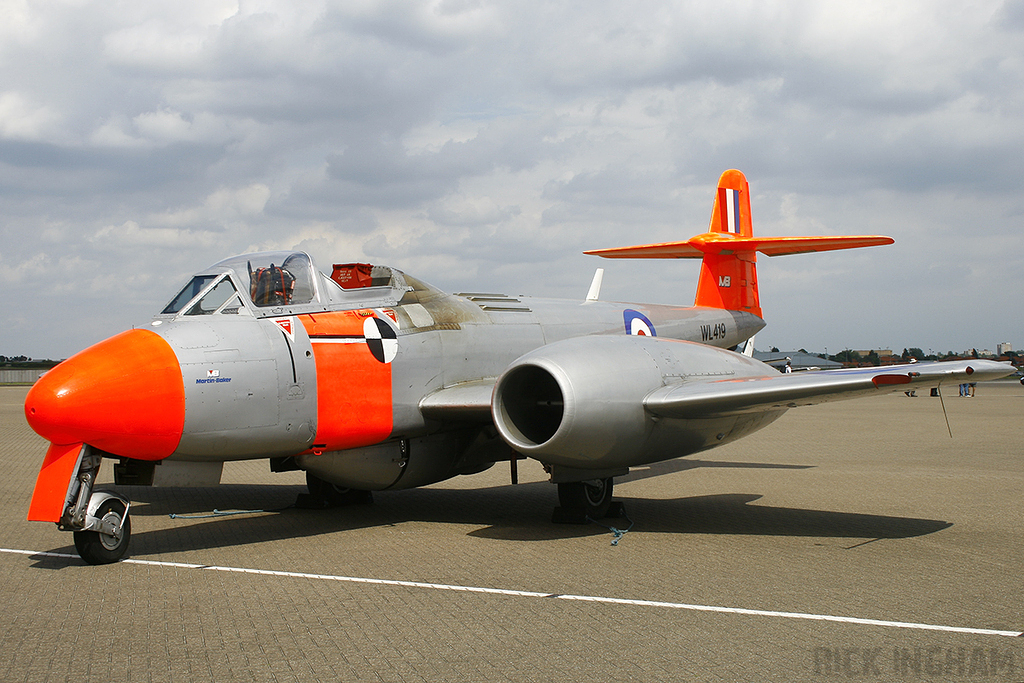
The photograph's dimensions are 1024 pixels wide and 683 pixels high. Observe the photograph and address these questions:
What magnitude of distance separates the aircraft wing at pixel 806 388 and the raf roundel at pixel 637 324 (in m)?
3.57

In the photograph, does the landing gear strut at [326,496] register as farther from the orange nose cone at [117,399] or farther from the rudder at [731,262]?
the rudder at [731,262]

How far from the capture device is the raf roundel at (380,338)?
7.91 meters

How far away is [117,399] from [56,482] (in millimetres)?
799

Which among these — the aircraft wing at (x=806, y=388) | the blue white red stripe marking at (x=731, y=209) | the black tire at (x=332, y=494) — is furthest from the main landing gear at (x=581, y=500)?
the blue white red stripe marking at (x=731, y=209)

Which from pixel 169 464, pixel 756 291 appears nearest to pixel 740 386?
pixel 169 464

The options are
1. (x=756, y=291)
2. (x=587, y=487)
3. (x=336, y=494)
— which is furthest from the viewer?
(x=756, y=291)

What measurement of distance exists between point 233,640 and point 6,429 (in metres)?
21.3

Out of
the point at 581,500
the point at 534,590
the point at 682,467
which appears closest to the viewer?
the point at 534,590

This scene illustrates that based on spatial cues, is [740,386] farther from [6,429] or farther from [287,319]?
[6,429]

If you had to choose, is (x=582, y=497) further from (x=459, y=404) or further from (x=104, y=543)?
(x=104, y=543)

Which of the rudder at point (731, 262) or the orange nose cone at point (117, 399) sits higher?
the rudder at point (731, 262)

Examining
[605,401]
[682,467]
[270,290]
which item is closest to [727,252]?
[682,467]

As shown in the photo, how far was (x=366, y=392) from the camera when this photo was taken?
779cm

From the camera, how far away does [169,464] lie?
22.8ft
